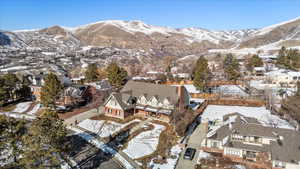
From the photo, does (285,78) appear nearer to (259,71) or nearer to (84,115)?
(259,71)

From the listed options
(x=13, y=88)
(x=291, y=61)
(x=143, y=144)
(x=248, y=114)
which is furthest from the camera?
(x=291, y=61)

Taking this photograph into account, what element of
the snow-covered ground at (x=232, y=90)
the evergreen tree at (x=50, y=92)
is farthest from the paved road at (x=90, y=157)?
the snow-covered ground at (x=232, y=90)

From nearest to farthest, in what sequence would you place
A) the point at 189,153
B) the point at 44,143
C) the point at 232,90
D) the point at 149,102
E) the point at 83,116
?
the point at 44,143 < the point at 189,153 < the point at 149,102 < the point at 83,116 < the point at 232,90

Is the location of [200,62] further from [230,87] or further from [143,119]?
[143,119]

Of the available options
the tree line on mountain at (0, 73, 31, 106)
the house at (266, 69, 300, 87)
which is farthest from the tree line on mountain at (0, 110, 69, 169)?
the house at (266, 69, 300, 87)

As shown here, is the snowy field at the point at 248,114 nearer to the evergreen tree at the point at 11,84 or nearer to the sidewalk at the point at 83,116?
the sidewalk at the point at 83,116

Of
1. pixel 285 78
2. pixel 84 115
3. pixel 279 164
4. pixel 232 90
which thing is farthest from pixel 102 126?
pixel 285 78

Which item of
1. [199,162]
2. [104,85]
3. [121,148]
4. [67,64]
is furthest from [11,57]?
[199,162]
